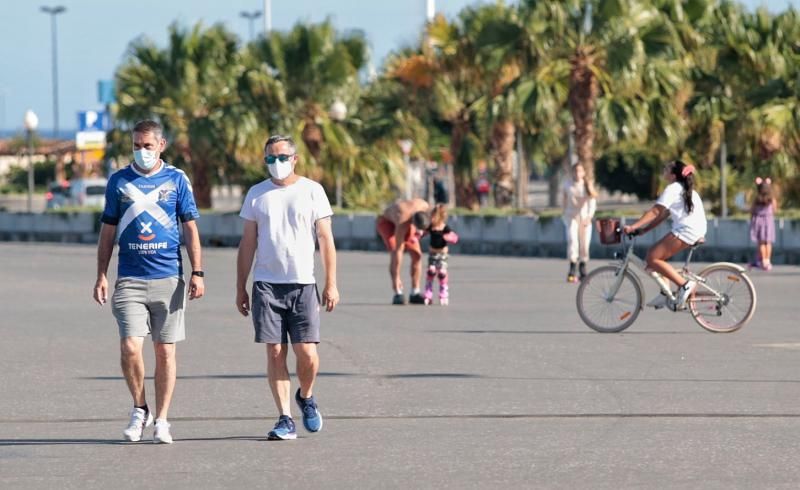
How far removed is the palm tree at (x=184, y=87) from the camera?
47312mm

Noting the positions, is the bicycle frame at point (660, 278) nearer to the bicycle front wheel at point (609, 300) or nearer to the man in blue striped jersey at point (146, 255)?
the bicycle front wheel at point (609, 300)

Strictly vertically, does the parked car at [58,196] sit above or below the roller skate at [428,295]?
above

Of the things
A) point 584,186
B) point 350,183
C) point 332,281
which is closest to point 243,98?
point 350,183

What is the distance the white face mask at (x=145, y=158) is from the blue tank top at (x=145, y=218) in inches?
3.4

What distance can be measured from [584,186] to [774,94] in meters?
16.2

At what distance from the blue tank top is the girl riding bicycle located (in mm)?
7189

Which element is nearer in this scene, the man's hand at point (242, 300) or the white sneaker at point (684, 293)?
the man's hand at point (242, 300)

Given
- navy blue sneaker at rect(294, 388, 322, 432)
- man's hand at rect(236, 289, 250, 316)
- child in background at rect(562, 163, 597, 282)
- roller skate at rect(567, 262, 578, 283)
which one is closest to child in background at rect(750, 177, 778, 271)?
roller skate at rect(567, 262, 578, 283)

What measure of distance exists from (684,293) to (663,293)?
0.26m

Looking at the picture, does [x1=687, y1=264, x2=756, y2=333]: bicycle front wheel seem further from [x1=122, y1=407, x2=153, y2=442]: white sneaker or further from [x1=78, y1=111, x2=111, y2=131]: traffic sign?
[x1=78, y1=111, x2=111, y2=131]: traffic sign

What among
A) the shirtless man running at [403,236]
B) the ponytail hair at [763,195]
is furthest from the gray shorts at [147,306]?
the ponytail hair at [763,195]

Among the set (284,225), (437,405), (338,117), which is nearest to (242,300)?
(284,225)

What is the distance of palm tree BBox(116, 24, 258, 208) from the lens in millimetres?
47312

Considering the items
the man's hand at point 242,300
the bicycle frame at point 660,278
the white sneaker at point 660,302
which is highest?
the man's hand at point 242,300
